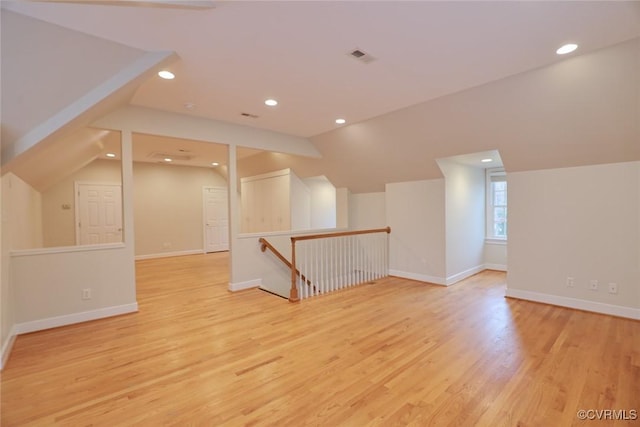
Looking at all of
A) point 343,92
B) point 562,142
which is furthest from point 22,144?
point 562,142

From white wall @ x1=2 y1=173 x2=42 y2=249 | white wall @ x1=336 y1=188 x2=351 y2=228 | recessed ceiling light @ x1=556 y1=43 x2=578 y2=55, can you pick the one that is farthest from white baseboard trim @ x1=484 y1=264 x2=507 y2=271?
white wall @ x1=2 y1=173 x2=42 y2=249

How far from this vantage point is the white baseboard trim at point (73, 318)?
124 inches

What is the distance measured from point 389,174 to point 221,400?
4609 mm

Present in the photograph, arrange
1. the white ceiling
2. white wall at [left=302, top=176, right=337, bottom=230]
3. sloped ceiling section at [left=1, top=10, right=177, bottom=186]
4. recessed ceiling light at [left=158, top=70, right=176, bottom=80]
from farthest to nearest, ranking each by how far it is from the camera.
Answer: white wall at [left=302, top=176, right=337, bottom=230], recessed ceiling light at [left=158, top=70, right=176, bottom=80], sloped ceiling section at [left=1, top=10, right=177, bottom=186], the white ceiling

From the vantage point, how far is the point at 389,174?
5.57 meters

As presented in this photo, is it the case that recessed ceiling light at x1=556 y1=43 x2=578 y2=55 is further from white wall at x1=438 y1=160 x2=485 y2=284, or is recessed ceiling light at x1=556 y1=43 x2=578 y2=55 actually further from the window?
the window

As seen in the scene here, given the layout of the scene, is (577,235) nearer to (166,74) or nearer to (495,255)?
(495,255)

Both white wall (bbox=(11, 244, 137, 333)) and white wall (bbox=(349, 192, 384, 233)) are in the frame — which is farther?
white wall (bbox=(349, 192, 384, 233))

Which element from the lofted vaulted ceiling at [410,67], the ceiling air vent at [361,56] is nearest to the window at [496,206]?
the lofted vaulted ceiling at [410,67]

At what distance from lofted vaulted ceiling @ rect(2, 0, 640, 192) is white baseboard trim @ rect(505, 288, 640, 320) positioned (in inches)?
71.1

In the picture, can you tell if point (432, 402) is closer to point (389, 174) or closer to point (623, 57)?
point (623, 57)

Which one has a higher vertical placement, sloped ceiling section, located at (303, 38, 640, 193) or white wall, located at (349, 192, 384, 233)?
sloped ceiling section, located at (303, 38, 640, 193)

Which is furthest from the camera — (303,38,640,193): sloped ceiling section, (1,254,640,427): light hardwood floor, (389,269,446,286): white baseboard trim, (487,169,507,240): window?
A: (487,169,507,240): window

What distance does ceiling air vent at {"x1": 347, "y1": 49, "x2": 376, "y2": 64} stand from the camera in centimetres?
253
